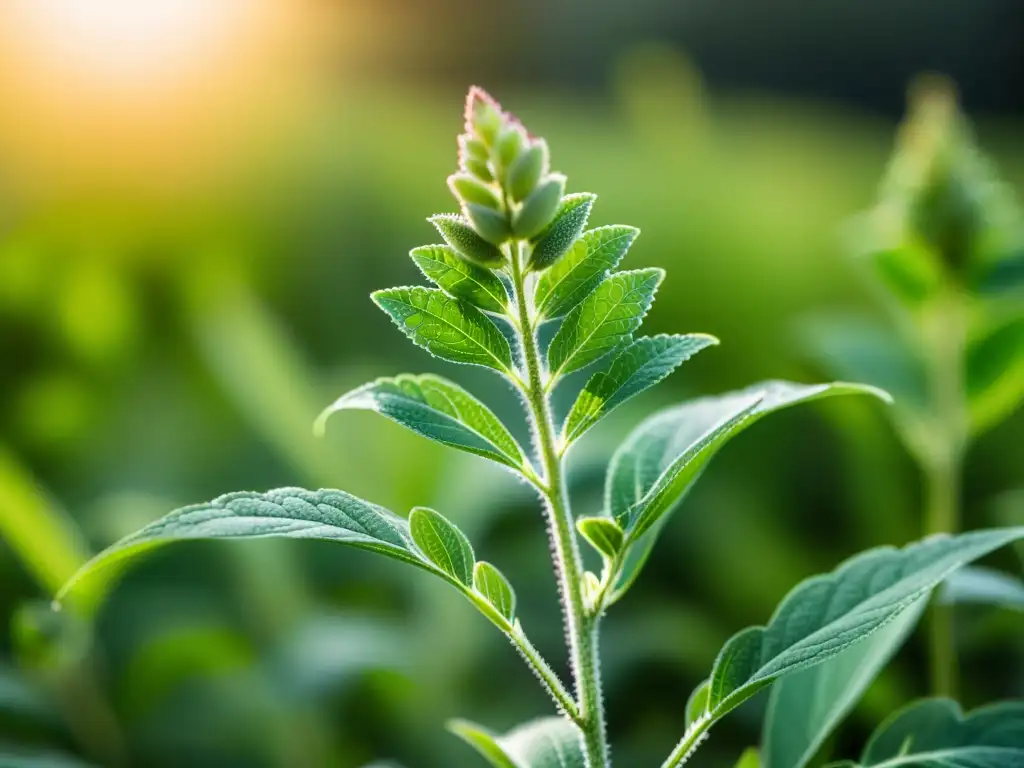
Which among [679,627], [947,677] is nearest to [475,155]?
[947,677]

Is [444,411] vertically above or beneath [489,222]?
beneath

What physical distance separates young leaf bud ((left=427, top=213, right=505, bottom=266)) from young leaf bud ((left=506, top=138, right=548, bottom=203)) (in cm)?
3

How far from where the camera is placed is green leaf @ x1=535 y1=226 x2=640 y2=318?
0.58 metres

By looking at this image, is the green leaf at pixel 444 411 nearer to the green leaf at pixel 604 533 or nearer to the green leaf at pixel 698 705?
the green leaf at pixel 604 533

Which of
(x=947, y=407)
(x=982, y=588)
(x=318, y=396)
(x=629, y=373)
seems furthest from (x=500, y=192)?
(x=318, y=396)

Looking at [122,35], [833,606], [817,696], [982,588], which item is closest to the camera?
[833,606]

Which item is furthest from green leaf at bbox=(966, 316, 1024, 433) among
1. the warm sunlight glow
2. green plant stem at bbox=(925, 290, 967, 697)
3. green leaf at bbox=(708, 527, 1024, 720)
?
the warm sunlight glow

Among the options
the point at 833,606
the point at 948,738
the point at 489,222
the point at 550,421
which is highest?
the point at 489,222

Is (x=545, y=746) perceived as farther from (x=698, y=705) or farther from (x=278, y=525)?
(x=278, y=525)

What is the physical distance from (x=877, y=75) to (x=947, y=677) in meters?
3.81

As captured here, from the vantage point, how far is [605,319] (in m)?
0.59

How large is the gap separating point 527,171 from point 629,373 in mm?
127

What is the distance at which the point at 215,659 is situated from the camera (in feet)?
4.04

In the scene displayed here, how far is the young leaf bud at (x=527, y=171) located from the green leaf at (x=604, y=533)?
18 centimetres
